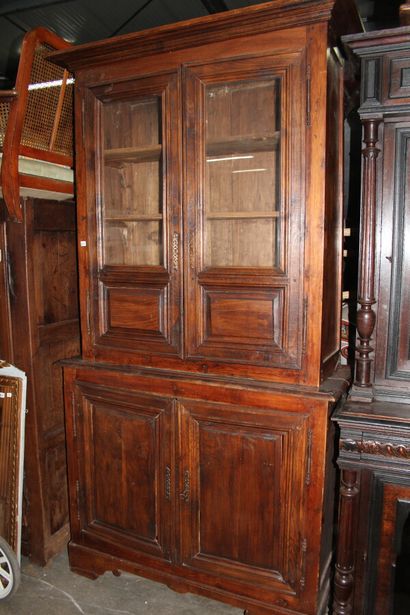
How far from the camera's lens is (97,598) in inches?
78.0

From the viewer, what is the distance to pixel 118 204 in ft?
6.49

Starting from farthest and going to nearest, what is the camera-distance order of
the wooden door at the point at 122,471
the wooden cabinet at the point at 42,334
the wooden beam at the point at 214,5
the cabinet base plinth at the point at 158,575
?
the wooden beam at the point at 214,5 < the wooden cabinet at the point at 42,334 < the wooden door at the point at 122,471 < the cabinet base plinth at the point at 158,575

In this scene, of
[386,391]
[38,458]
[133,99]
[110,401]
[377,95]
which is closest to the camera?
[377,95]

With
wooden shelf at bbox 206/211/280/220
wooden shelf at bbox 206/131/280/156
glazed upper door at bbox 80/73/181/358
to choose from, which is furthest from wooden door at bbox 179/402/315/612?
wooden shelf at bbox 206/131/280/156

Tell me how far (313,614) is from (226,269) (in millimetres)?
1276

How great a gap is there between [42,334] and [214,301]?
843mm

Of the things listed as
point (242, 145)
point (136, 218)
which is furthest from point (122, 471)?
point (242, 145)

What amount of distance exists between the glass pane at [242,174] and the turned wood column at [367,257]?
0.29 metres

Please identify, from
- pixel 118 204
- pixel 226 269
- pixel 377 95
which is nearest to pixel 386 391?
pixel 226 269

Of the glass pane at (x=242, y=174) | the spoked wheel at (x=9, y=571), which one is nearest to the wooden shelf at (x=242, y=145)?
the glass pane at (x=242, y=174)

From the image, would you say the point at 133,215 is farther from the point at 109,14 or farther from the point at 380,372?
the point at 109,14

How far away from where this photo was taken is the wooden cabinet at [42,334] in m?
2.00

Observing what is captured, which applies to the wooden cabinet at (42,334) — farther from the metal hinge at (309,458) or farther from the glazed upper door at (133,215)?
the metal hinge at (309,458)

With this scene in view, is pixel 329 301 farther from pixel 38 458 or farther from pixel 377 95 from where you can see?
pixel 38 458
